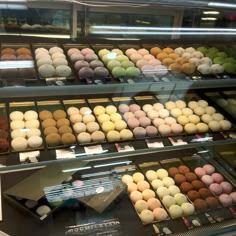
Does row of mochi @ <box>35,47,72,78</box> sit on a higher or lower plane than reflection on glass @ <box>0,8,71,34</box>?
lower

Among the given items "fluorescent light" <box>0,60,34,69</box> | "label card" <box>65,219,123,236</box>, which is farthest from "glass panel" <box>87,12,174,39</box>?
"label card" <box>65,219,123,236</box>

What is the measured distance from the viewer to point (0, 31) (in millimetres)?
1480

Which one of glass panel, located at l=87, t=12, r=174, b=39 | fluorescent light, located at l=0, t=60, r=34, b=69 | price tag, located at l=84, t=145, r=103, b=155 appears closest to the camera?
fluorescent light, located at l=0, t=60, r=34, b=69

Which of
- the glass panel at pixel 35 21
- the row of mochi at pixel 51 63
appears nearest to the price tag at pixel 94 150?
the row of mochi at pixel 51 63

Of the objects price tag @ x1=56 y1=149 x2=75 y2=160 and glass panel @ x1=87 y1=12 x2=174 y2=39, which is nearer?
price tag @ x1=56 y1=149 x2=75 y2=160

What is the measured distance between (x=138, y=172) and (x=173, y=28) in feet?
2.57

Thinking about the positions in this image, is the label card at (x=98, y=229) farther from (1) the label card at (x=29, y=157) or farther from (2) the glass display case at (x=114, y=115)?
(1) the label card at (x=29, y=157)

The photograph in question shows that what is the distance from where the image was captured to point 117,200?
1.60 m

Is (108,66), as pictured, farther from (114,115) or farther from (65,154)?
(65,154)

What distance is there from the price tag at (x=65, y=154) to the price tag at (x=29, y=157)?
0.08 meters

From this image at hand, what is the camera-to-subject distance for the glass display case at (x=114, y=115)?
134cm

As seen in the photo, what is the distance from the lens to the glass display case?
1.34 meters

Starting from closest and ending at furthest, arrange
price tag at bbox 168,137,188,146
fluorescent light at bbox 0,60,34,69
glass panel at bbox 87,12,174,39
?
fluorescent light at bbox 0,60,34,69
price tag at bbox 168,137,188,146
glass panel at bbox 87,12,174,39

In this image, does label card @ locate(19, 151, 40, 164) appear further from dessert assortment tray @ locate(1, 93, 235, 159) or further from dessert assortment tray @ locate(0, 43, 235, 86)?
dessert assortment tray @ locate(0, 43, 235, 86)
